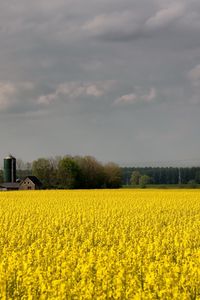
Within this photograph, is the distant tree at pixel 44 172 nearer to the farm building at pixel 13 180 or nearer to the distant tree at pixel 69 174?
the farm building at pixel 13 180

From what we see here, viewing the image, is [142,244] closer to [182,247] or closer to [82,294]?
[182,247]

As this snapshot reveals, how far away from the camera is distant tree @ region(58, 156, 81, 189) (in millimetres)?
86181

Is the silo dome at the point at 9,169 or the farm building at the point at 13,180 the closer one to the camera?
the farm building at the point at 13,180

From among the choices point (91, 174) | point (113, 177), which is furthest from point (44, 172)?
point (113, 177)

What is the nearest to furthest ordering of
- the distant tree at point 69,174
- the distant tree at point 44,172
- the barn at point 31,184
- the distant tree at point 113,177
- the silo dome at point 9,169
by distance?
the barn at point 31,184 < the distant tree at point 69,174 < the distant tree at point 44,172 < the distant tree at point 113,177 < the silo dome at point 9,169

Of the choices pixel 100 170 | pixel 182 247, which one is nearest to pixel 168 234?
pixel 182 247

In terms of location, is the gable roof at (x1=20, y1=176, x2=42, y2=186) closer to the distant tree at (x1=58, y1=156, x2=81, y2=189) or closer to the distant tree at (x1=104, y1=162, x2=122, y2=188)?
the distant tree at (x1=58, y1=156, x2=81, y2=189)

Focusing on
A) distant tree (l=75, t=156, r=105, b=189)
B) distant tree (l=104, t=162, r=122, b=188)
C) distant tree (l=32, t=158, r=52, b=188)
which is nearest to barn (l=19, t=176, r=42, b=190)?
distant tree (l=32, t=158, r=52, b=188)

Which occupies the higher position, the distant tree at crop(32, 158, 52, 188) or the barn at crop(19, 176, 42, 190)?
the distant tree at crop(32, 158, 52, 188)

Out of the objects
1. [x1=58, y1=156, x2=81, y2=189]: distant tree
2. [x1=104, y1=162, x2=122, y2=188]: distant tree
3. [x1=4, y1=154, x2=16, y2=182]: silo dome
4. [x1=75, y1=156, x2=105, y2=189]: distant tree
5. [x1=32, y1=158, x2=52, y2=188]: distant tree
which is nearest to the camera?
[x1=58, y1=156, x2=81, y2=189]: distant tree

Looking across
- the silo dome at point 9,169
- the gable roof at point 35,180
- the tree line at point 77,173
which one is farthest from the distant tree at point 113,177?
the silo dome at point 9,169

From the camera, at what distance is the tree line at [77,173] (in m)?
86.9

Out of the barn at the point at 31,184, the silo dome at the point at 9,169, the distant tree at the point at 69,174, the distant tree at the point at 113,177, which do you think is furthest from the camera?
the silo dome at the point at 9,169

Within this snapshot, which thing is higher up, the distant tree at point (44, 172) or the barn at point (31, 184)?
the distant tree at point (44, 172)
